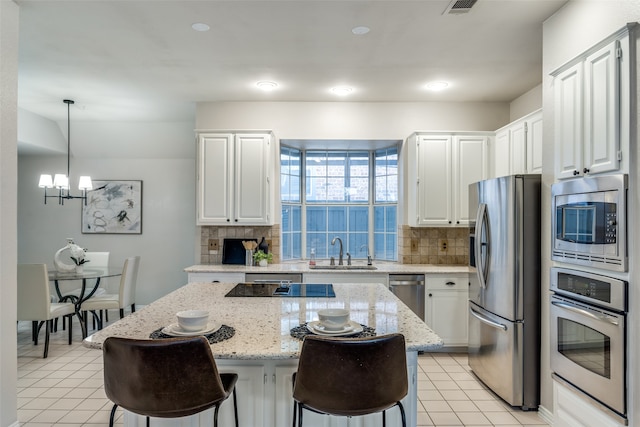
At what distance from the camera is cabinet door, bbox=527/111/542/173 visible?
3.34m

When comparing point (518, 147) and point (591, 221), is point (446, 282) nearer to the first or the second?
point (518, 147)

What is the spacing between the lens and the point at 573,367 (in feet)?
7.28

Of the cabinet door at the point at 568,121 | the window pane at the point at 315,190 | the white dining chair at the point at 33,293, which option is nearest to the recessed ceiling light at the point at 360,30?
the cabinet door at the point at 568,121

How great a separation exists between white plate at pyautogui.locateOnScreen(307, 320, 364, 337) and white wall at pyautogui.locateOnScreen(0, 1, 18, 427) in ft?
6.42

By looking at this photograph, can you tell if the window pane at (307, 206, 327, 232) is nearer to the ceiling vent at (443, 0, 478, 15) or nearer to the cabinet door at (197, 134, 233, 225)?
the cabinet door at (197, 134, 233, 225)

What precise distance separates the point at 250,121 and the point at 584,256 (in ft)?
11.9

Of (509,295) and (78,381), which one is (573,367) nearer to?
(509,295)

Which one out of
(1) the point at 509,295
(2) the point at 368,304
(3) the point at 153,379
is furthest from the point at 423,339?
(1) the point at 509,295

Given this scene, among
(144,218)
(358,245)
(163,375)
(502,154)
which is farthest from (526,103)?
(144,218)

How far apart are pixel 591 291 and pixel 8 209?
3447mm

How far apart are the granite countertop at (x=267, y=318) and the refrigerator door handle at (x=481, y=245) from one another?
3.07ft

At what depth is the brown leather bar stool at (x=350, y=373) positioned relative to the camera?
4.77ft

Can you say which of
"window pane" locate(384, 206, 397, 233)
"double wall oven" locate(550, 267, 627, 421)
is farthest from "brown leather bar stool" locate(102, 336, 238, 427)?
"window pane" locate(384, 206, 397, 233)

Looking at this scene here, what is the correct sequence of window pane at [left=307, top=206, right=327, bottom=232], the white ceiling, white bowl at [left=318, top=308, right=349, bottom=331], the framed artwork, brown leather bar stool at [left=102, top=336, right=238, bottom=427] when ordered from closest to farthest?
1. brown leather bar stool at [left=102, top=336, right=238, bottom=427]
2. white bowl at [left=318, top=308, right=349, bottom=331]
3. the white ceiling
4. window pane at [left=307, top=206, right=327, bottom=232]
5. the framed artwork
